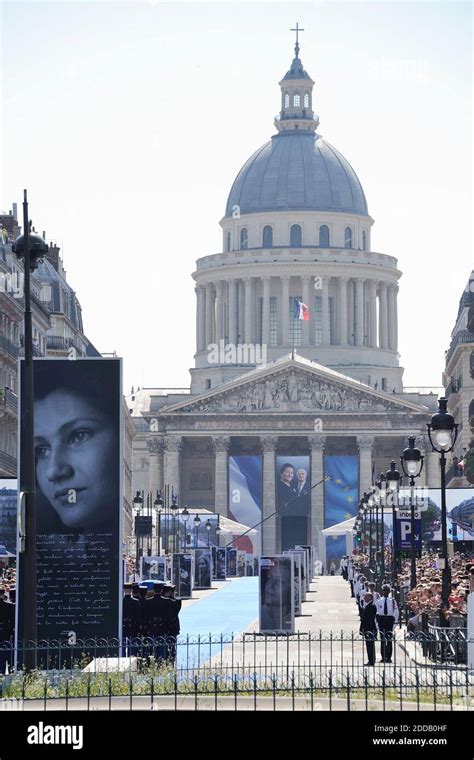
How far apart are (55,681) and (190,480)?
5647 inches

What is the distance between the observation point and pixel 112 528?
3064 cm

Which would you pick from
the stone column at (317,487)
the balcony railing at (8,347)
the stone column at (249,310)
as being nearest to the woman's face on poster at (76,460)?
the balcony railing at (8,347)

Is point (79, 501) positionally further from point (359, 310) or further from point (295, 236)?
point (295, 236)

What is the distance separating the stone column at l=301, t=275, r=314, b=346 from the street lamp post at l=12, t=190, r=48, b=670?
6392 inches

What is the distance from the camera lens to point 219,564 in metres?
103

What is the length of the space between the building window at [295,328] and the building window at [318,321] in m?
1.57

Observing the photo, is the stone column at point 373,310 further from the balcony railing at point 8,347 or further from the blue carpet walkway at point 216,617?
the blue carpet walkway at point 216,617

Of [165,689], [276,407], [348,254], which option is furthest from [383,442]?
[165,689]

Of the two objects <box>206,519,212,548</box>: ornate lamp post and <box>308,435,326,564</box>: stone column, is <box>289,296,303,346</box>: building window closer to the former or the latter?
<box>308,435,326,564</box>: stone column

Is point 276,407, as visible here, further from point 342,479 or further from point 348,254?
point 348,254

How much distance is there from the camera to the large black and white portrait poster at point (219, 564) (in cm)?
10162
